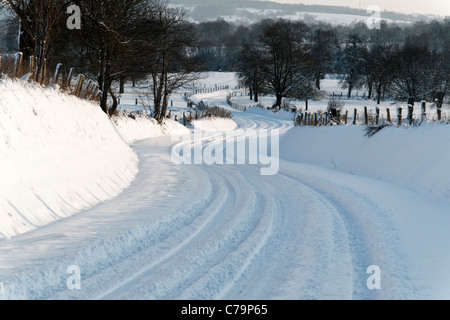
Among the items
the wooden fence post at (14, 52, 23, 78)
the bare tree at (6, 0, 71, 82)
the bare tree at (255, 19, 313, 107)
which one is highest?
the bare tree at (255, 19, 313, 107)

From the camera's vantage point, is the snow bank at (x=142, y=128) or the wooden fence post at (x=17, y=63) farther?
the snow bank at (x=142, y=128)

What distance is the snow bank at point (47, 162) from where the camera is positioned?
22.1 ft

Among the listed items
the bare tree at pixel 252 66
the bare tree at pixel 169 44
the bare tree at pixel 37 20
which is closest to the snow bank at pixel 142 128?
the bare tree at pixel 169 44

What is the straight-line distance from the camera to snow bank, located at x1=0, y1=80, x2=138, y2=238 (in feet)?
22.1

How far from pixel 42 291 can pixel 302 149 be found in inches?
609

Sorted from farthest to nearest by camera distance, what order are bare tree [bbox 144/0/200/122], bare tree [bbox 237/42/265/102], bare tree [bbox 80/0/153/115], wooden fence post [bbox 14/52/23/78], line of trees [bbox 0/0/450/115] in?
1. bare tree [bbox 237/42/265/102]
2. bare tree [bbox 144/0/200/122]
3. bare tree [bbox 80/0/153/115]
4. line of trees [bbox 0/0/450/115]
5. wooden fence post [bbox 14/52/23/78]

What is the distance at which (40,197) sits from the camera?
7.22 meters

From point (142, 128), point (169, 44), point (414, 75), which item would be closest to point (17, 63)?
point (142, 128)

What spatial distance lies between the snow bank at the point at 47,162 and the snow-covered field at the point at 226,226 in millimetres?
47

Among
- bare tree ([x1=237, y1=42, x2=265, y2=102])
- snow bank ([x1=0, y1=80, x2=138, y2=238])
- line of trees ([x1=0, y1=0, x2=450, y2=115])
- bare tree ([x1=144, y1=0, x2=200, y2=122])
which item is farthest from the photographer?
bare tree ([x1=237, y1=42, x2=265, y2=102])

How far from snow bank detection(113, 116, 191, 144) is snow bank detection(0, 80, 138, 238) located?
434 inches

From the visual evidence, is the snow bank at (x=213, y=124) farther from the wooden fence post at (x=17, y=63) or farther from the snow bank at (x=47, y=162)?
the wooden fence post at (x=17, y=63)

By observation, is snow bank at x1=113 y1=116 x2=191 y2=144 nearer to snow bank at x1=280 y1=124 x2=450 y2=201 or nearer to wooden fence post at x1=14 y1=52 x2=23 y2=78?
snow bank at x1=280 y1=124 x2=450 y2=201

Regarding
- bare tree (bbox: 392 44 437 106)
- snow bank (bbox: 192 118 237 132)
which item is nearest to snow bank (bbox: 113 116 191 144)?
snow bank (bbox: 192 118 237 132)
